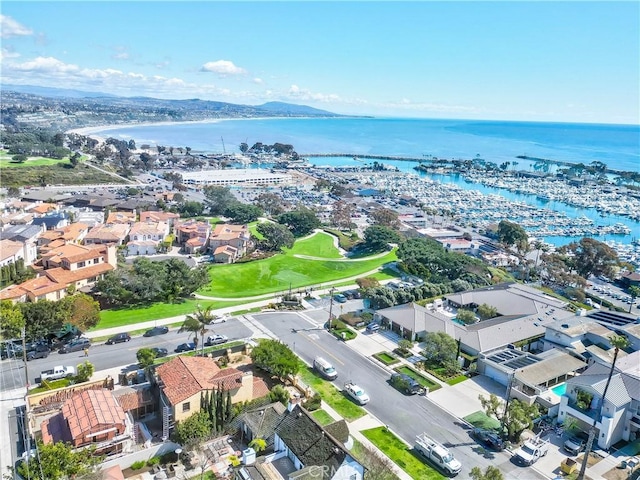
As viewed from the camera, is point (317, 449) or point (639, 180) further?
point (639, 180)

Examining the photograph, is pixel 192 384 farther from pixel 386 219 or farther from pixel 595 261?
pixel 386 219

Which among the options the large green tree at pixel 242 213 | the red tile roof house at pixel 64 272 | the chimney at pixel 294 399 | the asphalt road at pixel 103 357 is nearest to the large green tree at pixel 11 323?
the asphalt road at pixel 103 357

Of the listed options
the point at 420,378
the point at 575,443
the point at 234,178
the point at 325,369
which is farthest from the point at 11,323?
the point at 234,178

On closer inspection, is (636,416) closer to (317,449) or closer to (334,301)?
(317,449)

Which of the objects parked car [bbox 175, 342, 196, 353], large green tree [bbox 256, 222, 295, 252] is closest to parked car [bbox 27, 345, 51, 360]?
parked car [bbox 175, 342, 196, 353]

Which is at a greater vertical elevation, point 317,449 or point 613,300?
point 317,449

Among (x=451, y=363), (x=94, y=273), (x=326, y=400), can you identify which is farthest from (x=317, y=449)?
(x=94, y=273)

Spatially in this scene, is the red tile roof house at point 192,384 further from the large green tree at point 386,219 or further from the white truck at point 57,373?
the large green tree at point 386,219
